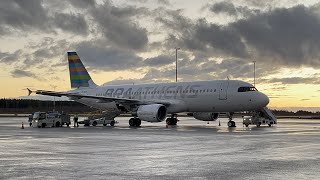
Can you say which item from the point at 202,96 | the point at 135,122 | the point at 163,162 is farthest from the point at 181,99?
the point at 163,162

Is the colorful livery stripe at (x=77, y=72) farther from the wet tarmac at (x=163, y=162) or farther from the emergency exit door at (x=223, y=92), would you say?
the wet tarmac at (x=163, y=162)

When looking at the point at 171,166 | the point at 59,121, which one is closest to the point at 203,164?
the point at 171,166

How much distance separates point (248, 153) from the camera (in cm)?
1923

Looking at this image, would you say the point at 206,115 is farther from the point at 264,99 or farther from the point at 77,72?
the point at 77,72

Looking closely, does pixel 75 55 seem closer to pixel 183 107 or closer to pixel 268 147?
pixel 183 107

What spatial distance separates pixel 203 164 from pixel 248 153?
164 inches

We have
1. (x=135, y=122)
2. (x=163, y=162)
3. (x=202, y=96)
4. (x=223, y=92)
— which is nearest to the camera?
(x=163, y=162)

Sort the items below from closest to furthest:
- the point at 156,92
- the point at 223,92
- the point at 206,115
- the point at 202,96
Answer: the point at 223,92 < the point at 202,96 < the point at 206,115 < the point at 156,92

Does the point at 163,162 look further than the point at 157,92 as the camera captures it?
No

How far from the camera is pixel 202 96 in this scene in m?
47.0

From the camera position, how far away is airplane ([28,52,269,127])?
45.4m

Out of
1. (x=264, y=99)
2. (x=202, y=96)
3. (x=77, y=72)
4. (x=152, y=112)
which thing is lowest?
(x=152, y=112)

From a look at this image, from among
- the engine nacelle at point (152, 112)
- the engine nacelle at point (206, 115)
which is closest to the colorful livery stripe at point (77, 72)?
the engine nacelle at point (152, 112)

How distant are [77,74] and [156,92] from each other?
44.3 feet
